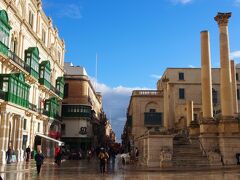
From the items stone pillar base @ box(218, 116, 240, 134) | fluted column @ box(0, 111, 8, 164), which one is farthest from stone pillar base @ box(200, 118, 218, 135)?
fluted column @ box(0, 111, 8, 164)

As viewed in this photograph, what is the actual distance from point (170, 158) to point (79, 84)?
3650 centimetres

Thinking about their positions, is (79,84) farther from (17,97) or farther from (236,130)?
(236,130)

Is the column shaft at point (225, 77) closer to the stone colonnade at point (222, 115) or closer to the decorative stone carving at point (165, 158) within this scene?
the stone colonnade at point (222, 115)

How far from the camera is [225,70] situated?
1140 inches

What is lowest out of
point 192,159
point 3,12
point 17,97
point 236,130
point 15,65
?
point 192,159

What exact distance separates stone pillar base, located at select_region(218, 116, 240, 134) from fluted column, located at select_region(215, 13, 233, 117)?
1.44 feet

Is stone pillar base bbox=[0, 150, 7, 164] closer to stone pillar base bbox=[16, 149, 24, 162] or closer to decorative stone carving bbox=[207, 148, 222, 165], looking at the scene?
stone pillar base bbox=[16, 149, 24, 162]

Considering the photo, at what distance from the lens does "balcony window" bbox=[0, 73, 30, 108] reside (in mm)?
29891

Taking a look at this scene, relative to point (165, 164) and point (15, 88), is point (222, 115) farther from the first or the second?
→ point (15, 88)

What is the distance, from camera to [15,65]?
107 ft

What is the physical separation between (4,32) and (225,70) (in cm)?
1933

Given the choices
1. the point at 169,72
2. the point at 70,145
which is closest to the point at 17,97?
the point at 70,145

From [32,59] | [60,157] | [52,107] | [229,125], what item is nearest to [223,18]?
[229,125]

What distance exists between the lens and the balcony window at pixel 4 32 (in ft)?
94.8
